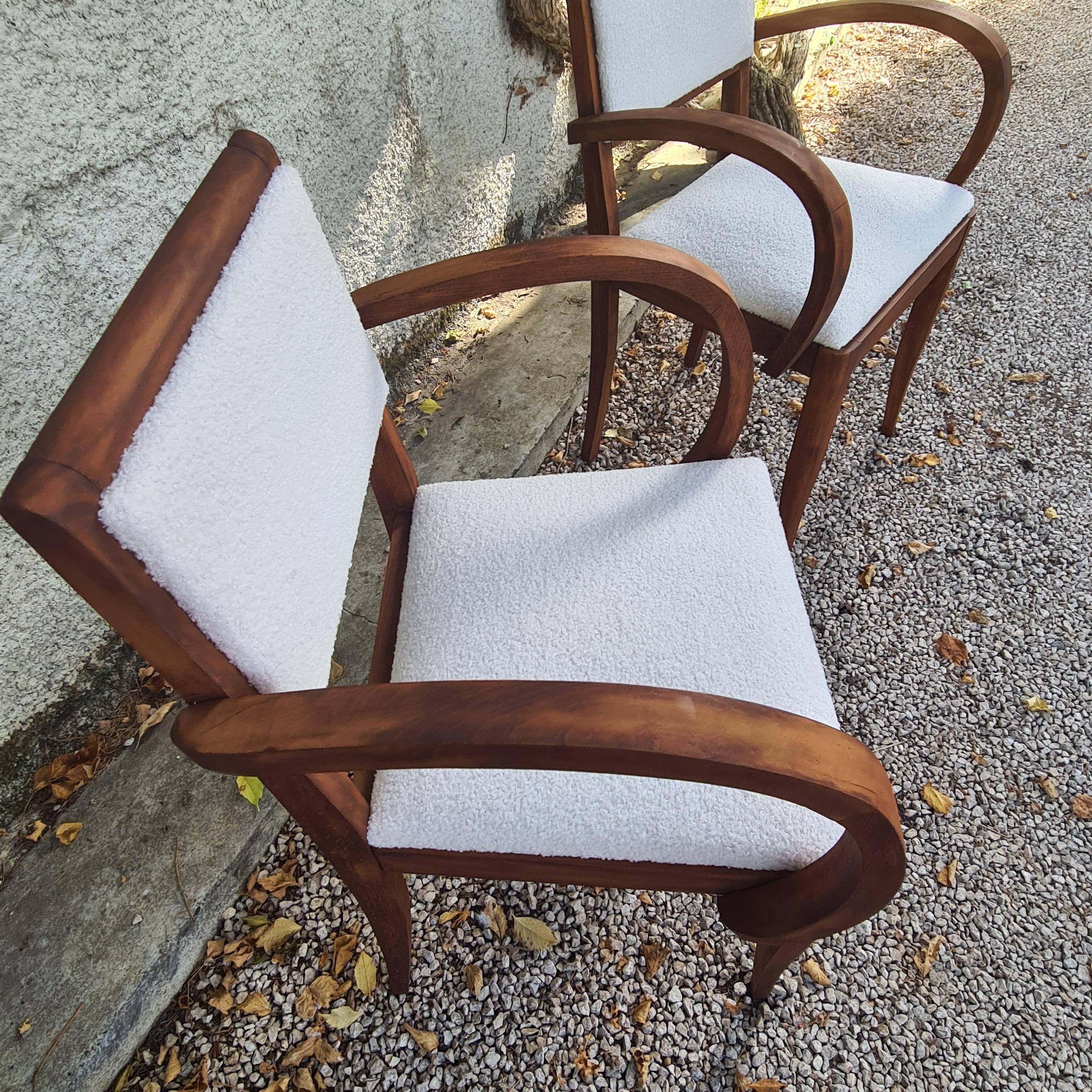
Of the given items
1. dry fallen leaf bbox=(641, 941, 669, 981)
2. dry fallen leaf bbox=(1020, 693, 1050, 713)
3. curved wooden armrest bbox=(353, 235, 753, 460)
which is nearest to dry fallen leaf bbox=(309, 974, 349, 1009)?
dry fallen leaf bbox=(641, 941, 669, 981)

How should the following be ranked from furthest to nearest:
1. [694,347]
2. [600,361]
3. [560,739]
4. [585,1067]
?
[694,347]
[600,361]
[585,1067]
[560,739]

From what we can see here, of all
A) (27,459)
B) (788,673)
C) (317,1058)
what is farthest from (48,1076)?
(788,673)

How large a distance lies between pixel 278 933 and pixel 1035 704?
62.5 inches

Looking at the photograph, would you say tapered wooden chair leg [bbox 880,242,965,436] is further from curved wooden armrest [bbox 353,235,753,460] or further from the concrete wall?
the concrete wall

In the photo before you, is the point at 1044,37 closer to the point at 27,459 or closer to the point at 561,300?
the point at 561,300

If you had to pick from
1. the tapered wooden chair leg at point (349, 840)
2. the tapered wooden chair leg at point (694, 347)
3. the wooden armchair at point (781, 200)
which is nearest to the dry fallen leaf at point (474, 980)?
the tapered wooden chair leg at point (349, 840)

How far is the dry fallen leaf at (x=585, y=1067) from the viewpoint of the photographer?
1.17 metres

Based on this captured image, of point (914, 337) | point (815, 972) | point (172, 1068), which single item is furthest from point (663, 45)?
point (172, 1068)

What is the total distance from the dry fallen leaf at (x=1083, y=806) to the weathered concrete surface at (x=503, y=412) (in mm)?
1408

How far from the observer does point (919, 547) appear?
1.86 m

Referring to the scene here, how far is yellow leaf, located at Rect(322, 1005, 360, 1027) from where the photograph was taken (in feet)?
4.03

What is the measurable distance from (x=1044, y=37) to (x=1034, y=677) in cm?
394

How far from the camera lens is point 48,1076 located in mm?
1129

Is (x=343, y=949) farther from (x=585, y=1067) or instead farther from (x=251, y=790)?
(x=585, y=1067)
